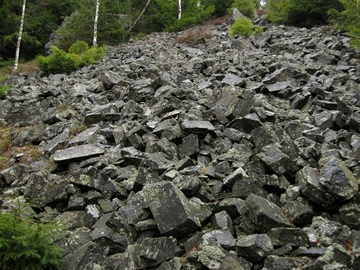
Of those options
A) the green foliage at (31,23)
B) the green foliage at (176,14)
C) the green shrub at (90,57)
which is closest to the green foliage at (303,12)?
the green foliage at (176,14)

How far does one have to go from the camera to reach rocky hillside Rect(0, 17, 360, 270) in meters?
Answer: 5.26

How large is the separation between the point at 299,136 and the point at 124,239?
5094mm

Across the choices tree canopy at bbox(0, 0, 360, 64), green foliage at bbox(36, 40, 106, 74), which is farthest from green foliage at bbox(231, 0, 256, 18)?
green foliage at bbox(36, 40, 106, 74)

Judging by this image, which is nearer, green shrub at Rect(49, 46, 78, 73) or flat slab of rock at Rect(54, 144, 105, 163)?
flat slab of rock at Rect(54, 144, 105, 163)

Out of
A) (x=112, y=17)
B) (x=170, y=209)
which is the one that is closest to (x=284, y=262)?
(x=170, y=209)

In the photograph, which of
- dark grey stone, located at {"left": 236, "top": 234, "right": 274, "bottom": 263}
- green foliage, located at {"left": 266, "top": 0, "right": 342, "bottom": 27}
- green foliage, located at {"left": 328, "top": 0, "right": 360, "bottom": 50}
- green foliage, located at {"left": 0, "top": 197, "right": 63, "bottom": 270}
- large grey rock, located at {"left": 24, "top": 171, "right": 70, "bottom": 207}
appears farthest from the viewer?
green foliage, located at {"left": 266, "top": 0, "right": 342, "bottom": 27}

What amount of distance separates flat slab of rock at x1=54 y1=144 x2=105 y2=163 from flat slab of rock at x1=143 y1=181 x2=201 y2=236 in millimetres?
2726

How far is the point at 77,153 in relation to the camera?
8.31 metres

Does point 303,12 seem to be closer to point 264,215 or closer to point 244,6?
point 244,6

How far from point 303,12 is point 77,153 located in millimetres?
20195

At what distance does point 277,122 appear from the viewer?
923 cm

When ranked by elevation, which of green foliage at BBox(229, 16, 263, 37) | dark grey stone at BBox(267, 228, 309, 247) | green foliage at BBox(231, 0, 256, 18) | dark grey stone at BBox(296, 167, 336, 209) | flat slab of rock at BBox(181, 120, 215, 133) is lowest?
dark grey stone at BBox(267, 228, 309, 247)

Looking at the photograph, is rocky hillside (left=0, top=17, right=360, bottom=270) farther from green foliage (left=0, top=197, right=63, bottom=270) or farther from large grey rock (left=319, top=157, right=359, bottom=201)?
green foliage (left=0, top=197, right=63, bottom=270)

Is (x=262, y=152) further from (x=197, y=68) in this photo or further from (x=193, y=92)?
(x=197, y=68)
